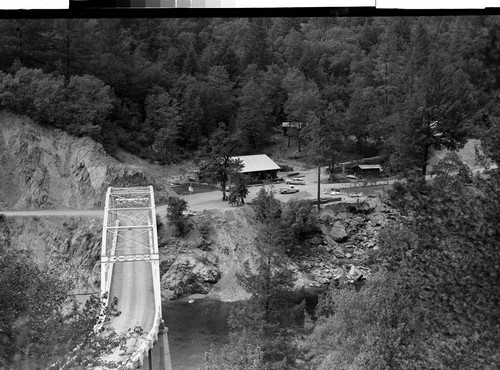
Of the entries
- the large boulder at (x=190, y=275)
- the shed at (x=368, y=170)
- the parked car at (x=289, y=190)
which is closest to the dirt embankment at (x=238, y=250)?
the large boulder at (x=190, y=275)

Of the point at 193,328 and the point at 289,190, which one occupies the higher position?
the point at 289,190

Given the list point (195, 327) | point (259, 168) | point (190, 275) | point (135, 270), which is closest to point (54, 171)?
point (190, 275)

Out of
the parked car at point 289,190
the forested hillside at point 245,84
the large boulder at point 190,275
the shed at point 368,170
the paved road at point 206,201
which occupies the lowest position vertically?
the large boulder at point 190,275

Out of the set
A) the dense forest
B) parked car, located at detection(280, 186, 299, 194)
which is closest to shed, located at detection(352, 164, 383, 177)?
the dense forest

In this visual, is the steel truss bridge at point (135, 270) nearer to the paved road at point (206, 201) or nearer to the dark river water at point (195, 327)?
the dark river water at point (195, 327)

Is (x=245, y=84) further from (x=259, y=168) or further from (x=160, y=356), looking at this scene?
(x=160, y=356)

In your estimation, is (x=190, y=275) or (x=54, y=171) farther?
(x=54, y=171)
